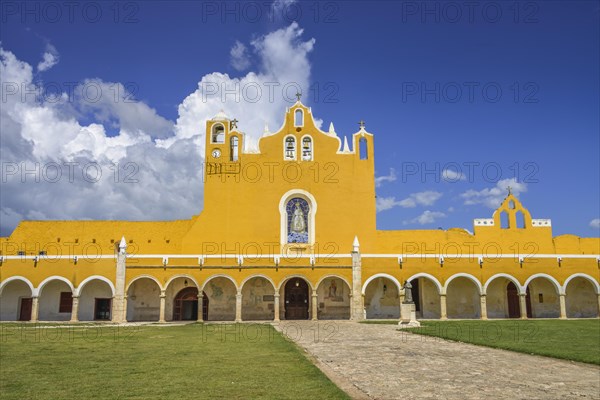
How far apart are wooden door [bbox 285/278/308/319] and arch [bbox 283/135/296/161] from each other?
22.8 feet

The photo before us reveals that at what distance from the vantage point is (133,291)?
2730 centimetres

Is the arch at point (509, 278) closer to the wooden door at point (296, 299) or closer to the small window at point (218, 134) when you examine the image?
the wooden door at point (296, 299)

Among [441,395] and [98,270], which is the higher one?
[98,270]

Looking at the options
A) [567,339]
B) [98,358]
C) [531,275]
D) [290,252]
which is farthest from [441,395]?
[531,275]

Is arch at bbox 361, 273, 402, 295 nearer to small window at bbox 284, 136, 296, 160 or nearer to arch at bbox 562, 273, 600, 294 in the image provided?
small window at bbox 284, 136, 296, 160

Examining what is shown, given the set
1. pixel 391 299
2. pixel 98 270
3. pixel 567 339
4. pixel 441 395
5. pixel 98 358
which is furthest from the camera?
pixel 391 299

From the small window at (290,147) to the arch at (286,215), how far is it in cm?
213

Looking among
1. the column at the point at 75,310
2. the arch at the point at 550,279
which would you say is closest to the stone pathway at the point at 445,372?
the arch at the point at 550,279

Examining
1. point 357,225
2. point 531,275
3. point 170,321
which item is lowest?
point 170,321

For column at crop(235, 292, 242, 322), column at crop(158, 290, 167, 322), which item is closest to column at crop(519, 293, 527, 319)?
column at crop(235, 292, 242, 322)

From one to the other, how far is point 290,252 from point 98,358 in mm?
16852

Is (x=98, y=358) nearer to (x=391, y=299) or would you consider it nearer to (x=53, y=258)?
(x=53, y=258)

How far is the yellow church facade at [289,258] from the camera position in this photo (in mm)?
26156

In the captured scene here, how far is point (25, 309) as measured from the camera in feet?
89.7
